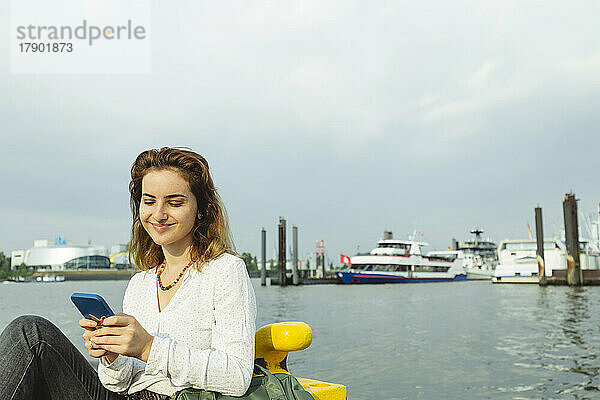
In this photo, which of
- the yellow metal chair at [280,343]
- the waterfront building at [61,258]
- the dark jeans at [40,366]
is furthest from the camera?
the waterfront building at [61,258]

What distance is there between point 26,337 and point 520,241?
50289mm

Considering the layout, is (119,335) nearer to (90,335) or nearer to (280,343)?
(90,335)

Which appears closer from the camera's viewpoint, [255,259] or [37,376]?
[37,376]

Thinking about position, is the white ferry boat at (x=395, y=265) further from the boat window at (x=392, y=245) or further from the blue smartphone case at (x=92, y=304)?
the blue smartphone case at (x=92, y=304)

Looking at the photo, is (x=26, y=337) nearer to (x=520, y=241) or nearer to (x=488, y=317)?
(x=488, y=317)

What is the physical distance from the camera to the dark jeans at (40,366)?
1535 mm

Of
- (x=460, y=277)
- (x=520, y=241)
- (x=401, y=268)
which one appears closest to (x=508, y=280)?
(x=520, y=241)

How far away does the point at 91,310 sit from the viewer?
4.79 feet

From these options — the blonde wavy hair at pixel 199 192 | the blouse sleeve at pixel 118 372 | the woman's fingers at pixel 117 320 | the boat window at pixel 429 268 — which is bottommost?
the boat window at pixel 429 268

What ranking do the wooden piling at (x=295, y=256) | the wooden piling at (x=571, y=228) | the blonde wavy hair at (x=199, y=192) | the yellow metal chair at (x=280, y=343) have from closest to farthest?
the blonde wavy hair at (x=199, y=192)
the yellow metal chair at (x=280, y=343)
the wooden piling at (x=571, y=228)
the wooden piling at (x=295, y=256)

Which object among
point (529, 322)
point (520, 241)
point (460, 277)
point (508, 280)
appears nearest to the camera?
point (529, 322)

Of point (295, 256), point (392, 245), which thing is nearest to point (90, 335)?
point (295, 256)

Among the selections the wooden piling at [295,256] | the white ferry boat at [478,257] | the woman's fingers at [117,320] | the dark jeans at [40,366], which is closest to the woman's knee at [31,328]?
the dark jeans at [40,366]

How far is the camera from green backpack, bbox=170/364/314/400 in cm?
164
